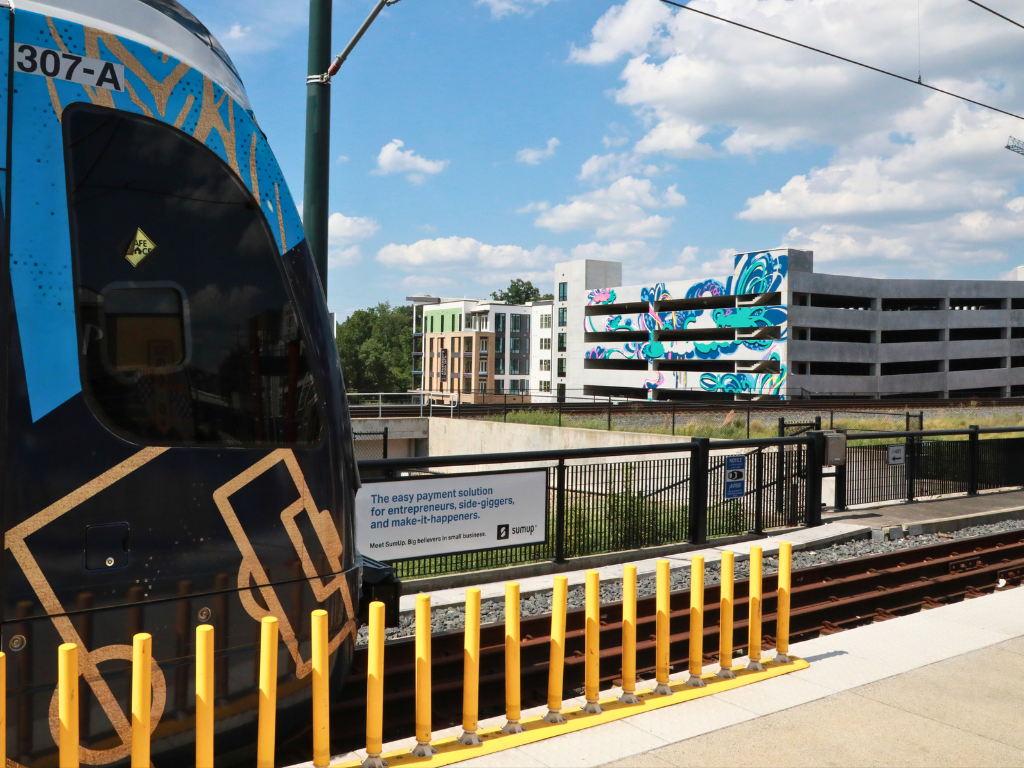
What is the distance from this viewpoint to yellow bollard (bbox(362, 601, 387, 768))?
4.54 m

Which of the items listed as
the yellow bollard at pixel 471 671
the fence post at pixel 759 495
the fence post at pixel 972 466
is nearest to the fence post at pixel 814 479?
the fence post at pixel 759 495

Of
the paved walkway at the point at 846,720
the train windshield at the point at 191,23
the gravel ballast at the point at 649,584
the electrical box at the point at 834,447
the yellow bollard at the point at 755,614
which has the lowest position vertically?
the gravel ballast at the point at 649,584

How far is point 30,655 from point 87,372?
1.13 m

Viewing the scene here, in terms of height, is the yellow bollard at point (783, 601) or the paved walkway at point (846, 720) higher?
the yellow bollard at point (783, 601)

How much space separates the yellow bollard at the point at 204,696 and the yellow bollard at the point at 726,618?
3505 millimetres

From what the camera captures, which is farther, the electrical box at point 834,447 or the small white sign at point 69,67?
the electrical box at point 834,447

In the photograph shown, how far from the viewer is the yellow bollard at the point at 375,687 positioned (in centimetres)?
454

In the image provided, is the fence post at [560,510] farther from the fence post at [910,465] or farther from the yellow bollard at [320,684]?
the fence post at [910,465]

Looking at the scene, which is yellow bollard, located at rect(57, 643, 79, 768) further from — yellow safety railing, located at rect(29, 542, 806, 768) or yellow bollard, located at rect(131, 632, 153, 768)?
yellow bollard, located at rect(131, 632, 153, 768)

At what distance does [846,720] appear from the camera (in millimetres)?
5633

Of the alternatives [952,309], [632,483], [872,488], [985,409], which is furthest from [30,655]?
[952,309]

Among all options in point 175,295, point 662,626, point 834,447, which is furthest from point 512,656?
point 834,447

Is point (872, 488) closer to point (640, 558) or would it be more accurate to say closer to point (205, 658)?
point (640, 558)

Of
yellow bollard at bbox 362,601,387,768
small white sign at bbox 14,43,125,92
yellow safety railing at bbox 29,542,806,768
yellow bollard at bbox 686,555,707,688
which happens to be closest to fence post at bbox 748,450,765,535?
yellow safety railing at bbox 29,542,806,768
